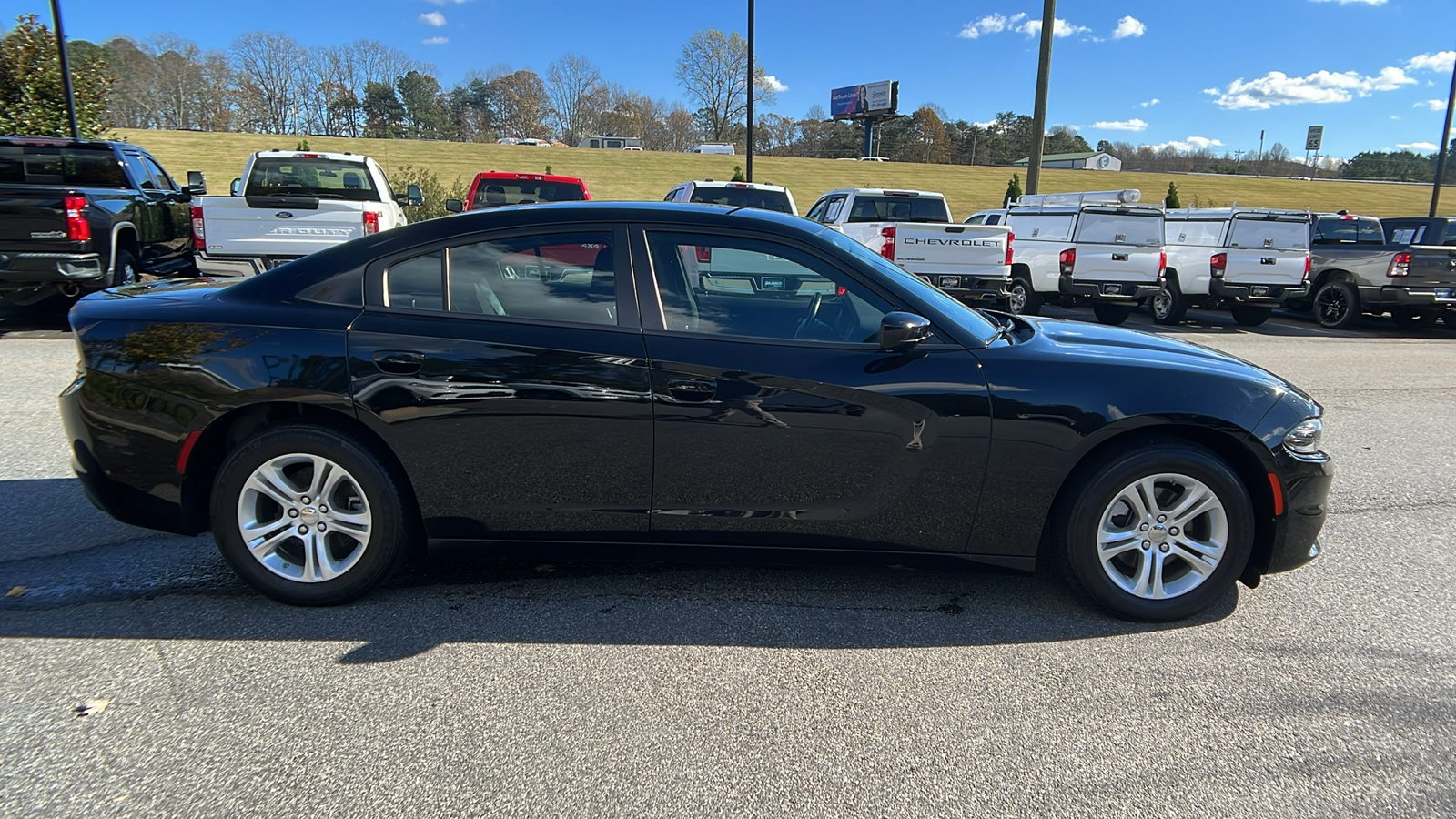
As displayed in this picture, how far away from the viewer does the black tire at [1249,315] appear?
14859 mm

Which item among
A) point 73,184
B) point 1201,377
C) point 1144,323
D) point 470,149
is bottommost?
point 1144,323

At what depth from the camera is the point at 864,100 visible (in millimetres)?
95000

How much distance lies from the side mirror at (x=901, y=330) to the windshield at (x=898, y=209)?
10.7 meters

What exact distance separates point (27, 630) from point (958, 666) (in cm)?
347

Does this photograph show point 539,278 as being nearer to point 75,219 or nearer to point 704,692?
point 704,692

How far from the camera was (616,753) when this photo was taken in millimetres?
2539

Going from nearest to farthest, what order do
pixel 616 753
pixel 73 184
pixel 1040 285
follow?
pixel 616 753 < pixel 73 184 < pixel 1040 285

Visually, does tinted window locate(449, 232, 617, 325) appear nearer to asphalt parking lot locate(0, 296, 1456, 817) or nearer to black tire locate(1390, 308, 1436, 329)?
asphalt parking lot locate(0, 296, 1456, 817)

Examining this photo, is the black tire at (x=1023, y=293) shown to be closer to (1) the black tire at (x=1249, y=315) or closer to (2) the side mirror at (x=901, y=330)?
(1) the black tire at (x=1249, y=315)

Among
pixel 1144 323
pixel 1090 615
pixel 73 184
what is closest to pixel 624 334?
pixel 1090 615

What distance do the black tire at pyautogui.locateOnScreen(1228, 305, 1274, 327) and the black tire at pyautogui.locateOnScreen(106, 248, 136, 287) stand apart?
54.0 feet

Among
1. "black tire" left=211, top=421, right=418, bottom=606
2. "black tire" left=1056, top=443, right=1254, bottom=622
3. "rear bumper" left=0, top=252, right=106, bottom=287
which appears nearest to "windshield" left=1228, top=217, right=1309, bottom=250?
"black tire" left=1056, top=443, right=1254, bottom=622

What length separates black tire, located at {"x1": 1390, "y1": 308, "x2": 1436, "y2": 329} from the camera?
14.6 meters

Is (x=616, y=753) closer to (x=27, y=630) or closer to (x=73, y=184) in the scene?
(x=27, y=630)
